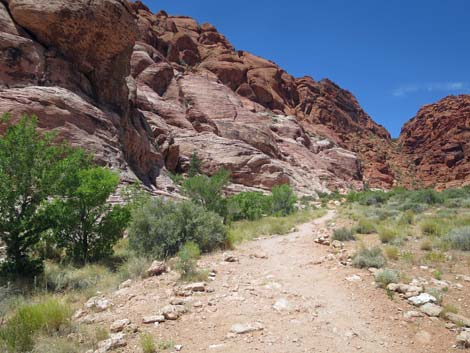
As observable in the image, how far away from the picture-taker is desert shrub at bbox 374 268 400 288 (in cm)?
611

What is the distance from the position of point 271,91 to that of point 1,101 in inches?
2311

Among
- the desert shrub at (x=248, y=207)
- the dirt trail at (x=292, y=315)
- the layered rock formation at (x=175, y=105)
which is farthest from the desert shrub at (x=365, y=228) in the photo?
the layered rock formation at (x=175, y=105)

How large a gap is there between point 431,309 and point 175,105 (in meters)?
37.5

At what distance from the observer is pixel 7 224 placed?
7078mm

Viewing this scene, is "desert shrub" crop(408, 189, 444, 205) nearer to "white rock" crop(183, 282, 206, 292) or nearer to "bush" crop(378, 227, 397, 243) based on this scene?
"bush" crop(378, 227, 397, 243)

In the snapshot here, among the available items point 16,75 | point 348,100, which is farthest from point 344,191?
point 348,100

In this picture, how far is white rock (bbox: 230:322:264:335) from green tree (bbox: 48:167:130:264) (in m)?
5.81

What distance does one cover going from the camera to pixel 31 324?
4324 mm

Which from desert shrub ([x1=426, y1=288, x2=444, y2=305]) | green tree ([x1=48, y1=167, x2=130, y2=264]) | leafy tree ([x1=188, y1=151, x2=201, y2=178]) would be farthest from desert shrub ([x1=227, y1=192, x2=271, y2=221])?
desert shrub ([x1=426, y1=288, x2=444, y2=305])

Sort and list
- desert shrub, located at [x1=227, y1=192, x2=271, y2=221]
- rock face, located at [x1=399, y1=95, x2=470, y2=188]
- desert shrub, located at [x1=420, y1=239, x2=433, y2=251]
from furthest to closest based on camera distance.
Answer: rock face, located at [x1=399, y1=95, x2=470, y2=188], desert shrub, located at [x1=227, y1=192, x2=271, y2=221], desert shrub, located at [x1=420, y1=239, x2=433, y2=251]

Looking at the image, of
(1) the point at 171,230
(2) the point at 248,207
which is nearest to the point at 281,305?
(1) the point at 171,230

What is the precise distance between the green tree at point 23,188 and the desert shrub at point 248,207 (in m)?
11.0

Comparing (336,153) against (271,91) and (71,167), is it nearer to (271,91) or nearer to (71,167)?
(271,91)

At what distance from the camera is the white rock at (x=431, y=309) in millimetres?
4934
